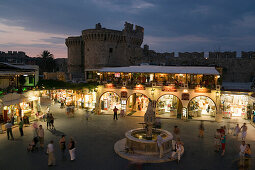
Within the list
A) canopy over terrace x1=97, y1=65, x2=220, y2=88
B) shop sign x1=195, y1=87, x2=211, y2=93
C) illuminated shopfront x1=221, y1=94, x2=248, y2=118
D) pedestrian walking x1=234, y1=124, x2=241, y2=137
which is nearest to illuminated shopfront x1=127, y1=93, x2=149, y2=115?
canopy over terrace x1=97, y1=65, x2=220, y2=88

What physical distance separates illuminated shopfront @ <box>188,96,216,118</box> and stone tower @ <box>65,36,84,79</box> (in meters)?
25.2

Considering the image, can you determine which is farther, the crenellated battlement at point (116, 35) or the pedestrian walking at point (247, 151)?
the crenellated battlement at point (116, 35)

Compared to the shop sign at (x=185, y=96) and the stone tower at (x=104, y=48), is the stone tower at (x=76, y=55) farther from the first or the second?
the shop sign at (x=185, y=96)

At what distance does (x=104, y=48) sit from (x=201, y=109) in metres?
20.4

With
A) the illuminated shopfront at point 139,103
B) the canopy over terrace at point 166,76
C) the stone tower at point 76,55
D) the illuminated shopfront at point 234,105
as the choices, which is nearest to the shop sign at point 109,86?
the canopy over terrace at point 166,76

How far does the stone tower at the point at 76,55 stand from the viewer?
135 ft

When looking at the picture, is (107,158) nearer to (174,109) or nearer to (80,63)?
(174,109)

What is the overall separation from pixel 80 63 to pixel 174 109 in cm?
2492

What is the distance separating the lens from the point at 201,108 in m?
24.2

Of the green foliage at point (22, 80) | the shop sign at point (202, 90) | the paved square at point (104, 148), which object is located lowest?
the paved square at point (104, 148)

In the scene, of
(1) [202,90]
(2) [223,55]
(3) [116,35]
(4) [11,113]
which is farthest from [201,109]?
(4) [11,113]

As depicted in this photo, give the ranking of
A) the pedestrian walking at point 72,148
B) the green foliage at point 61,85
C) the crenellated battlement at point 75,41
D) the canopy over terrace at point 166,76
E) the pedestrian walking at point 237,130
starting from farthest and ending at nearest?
the crenellated battlement at point 75,41 → the green foliage at point 61,85 → the canopy over terrace at point 166,76 → the pedestrian walking at point 237,130 → the pedestrian walking at point 72,148

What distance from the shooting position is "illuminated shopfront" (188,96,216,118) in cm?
2308

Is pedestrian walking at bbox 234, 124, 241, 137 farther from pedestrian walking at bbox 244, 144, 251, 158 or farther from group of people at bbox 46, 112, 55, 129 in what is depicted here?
group of people at bbox 46, 112, 55, 129
